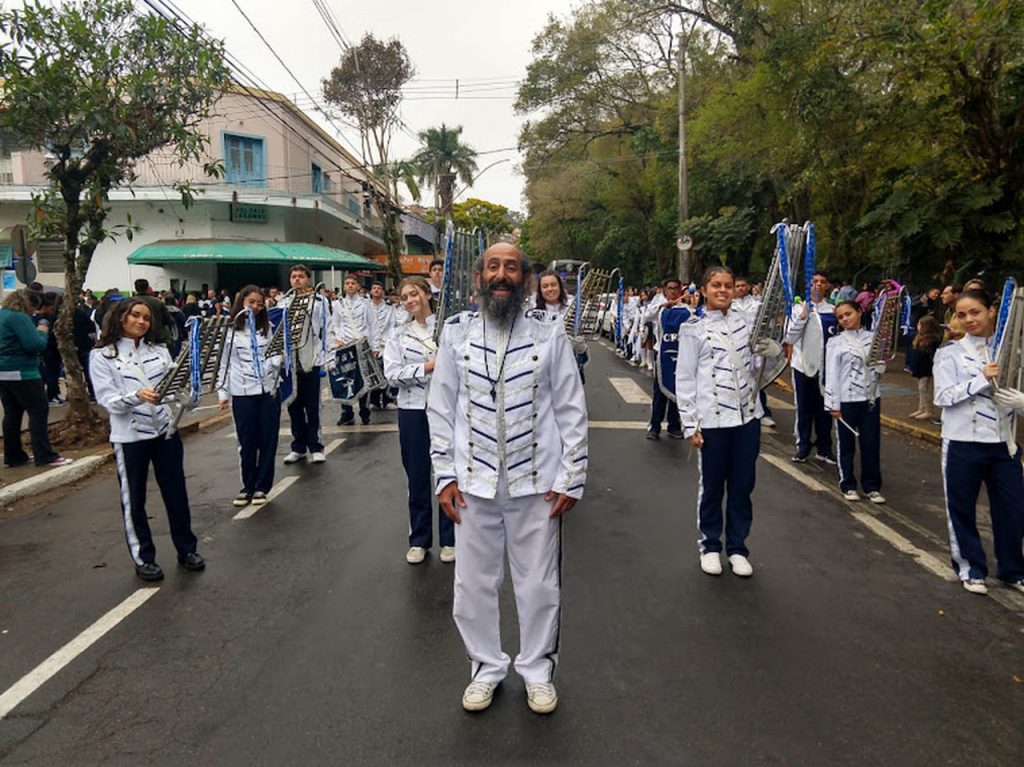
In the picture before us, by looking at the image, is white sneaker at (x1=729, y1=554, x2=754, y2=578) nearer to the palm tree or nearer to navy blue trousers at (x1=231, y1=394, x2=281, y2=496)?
navy blue trousers at (x1=231, y1=394, x2=281, y2=496)

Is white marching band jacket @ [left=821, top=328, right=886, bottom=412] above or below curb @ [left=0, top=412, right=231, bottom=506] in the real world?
above

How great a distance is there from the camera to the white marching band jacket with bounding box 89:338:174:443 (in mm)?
4422

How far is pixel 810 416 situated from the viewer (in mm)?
Result: 7863

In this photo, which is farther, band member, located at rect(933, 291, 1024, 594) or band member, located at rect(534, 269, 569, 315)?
band member, located at rect(534, 269, 569, 315)

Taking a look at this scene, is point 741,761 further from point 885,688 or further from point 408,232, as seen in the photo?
point 408,232

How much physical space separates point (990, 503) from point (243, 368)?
213 inches

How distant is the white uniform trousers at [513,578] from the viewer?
3.12m

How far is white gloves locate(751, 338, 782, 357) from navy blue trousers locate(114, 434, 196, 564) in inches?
148

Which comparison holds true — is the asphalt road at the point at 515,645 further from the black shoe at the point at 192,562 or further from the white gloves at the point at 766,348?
the white gloves at the point at 766,348

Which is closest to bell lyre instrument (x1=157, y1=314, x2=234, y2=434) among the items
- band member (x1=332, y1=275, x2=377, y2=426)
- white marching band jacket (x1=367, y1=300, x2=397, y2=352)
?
band member (x1=332, y1=275, x2=377, y2=426)

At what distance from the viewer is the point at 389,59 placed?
2852 cm

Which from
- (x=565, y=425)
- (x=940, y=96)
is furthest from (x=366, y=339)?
(x=940, y=96)

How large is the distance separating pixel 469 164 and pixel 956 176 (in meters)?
39.4

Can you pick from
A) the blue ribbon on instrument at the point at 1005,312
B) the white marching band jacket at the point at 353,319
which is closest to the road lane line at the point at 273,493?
the white marching band jacket at the point at 353,319
